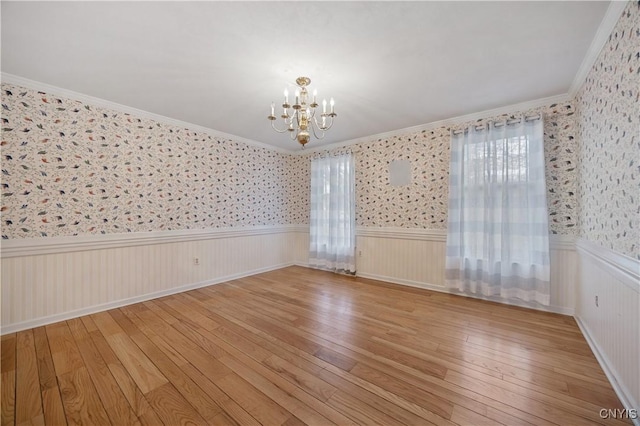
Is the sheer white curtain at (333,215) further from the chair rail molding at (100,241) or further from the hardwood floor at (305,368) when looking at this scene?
the hardwood floor at (305,368)

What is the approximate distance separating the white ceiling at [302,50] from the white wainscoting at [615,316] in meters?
1.65

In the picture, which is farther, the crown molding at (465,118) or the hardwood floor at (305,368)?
the crown molding at (465,118)

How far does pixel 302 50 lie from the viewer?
1942 millimetres

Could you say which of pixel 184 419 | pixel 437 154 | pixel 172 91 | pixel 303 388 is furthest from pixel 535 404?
pixel 172 91

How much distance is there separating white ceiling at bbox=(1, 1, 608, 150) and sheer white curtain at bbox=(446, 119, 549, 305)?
0.52m

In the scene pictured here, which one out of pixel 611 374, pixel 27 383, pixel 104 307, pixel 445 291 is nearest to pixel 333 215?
pixel 445 291

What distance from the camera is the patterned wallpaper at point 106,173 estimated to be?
239cm

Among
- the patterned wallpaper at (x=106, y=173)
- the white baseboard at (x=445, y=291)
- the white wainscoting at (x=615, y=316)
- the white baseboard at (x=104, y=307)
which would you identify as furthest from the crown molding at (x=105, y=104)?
the white wainscoting at (x=615, y=316)

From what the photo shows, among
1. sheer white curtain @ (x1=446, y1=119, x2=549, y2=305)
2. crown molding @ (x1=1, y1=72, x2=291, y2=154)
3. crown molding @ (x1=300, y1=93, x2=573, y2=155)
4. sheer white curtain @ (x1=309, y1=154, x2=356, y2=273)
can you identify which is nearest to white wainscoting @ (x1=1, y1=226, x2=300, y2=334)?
sheer white curtain @ (x1=309, y1=154, x2=356, y2=273)

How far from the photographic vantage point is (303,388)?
1.60 m

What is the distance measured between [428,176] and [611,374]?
2.62 meters

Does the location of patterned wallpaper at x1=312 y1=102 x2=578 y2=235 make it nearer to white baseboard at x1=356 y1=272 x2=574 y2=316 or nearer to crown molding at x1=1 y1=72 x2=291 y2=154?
white baseboard at x1=356 y1=272 x2=574 y2=316

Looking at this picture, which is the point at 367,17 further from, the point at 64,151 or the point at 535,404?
the point at 64,151

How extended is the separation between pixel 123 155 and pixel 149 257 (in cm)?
134
